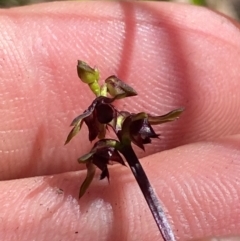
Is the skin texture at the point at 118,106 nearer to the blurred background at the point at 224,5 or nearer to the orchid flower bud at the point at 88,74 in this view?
the orchid flower bud at the point at 88,74

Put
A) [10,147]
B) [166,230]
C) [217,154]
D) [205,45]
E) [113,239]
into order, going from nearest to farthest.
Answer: [166,230] < [113,239] < [217,154] < [10,147] < [205,45]

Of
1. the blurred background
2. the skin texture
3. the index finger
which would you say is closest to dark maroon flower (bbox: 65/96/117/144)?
the skin texture

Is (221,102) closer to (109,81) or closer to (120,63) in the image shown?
(120,63)

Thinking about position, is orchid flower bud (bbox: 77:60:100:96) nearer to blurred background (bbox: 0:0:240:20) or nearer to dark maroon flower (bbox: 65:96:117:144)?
dark maroon flower (bbox: 65:96:117:144)

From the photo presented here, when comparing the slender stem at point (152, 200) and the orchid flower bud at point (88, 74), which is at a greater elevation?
the orchid flower bud at point (88, 74)

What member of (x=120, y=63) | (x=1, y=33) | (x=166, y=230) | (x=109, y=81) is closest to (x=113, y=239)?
(x=166, y=230)

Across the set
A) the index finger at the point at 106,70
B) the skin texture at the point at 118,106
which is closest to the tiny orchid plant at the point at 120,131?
the skin texture at the point at 118,106
